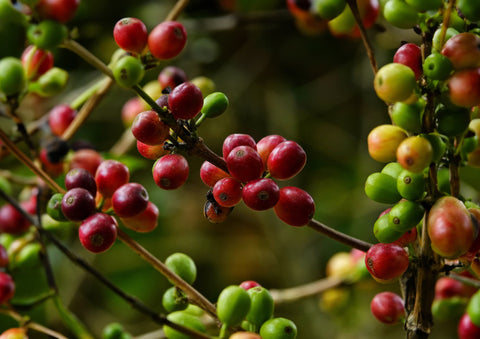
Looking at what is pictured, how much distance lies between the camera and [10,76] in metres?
0.61

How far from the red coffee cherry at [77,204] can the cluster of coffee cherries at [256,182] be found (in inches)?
4.4

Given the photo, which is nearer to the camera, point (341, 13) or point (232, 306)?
point (232, 306)

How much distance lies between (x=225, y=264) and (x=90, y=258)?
1.42 feet

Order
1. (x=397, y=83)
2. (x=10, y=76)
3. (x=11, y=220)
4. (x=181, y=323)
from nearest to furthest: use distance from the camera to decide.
A: (x=397, y=83), (x=181, y=323), (x=10, y=76), (x=11, y=220)

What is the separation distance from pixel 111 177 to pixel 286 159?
0.62ft

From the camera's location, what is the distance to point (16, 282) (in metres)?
0.73

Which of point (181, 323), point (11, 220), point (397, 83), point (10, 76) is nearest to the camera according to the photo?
point (397, 83)

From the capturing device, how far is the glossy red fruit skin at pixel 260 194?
1.39ft

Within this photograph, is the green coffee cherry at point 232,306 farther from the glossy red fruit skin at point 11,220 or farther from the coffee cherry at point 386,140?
the glossy red fruit skin at point 11,220

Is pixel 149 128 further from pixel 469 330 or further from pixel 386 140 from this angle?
pixel 469 330

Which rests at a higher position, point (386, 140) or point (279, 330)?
point (386, 140)

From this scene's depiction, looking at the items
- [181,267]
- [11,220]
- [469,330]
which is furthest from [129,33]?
[469,330]

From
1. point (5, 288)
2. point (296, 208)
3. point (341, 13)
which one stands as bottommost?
point (5, 288)

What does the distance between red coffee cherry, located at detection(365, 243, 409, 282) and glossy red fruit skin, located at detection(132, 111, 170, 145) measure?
216 millimetres
